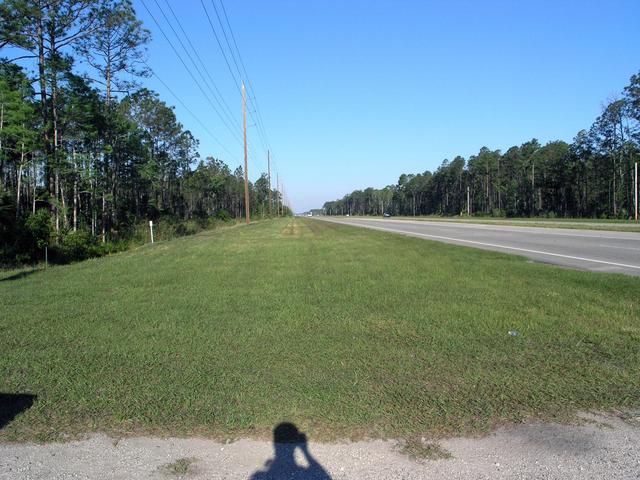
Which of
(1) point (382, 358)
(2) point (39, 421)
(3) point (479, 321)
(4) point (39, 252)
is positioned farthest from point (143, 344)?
(4) point (39, 252)

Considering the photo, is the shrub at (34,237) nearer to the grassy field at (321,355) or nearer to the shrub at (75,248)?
the shrub at (75,248)

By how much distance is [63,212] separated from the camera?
26.2 metres

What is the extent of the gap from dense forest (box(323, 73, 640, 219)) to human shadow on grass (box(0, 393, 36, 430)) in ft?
208

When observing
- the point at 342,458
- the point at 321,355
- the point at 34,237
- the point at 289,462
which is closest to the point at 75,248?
the point at 34,237

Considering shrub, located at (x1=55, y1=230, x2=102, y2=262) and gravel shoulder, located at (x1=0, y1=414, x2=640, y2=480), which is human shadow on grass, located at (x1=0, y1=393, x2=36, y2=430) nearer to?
gravel shoulder, located at (x1=0, y1=414, x2=640, y2=480)

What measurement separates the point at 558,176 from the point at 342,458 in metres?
Result: 96.6

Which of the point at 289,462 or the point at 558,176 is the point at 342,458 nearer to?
the point at 289,462

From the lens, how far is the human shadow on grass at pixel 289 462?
3.15 metres

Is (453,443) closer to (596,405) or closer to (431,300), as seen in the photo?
(596,405)

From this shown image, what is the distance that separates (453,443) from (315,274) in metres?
8.07

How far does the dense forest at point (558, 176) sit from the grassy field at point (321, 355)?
57.9m

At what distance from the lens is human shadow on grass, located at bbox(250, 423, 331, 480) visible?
3.15 meters

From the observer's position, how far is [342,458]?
3338 millimetres

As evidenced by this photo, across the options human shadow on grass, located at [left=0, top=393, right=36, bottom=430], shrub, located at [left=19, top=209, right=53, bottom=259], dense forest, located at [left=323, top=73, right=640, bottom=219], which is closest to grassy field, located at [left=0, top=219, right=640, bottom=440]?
human shadow on grass, located at [left=0, top=393, right=36, bottom=430]
